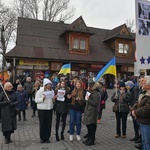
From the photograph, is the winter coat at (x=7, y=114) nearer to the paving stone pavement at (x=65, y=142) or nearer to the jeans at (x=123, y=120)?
the paving stone pavement at (x=65, y=142)

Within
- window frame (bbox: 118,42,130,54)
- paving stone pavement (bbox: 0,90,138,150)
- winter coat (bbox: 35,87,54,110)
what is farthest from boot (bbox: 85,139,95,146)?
window frame (bbox: 118,42,130,54)

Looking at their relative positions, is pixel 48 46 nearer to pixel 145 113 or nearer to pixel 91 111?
pixel 91 111

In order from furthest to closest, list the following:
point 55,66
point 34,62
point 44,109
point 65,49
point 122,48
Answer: point 122,48, point 65,49, point 55,66, point 34,62, point 44,109

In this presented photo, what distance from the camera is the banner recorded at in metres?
5.38

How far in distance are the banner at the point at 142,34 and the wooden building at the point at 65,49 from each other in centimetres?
1378

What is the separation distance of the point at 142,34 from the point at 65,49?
17726 mm

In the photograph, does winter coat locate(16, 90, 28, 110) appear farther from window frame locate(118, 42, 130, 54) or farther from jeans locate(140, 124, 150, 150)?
window frame locate(118, 42, 130, 54)

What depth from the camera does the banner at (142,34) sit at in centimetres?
538

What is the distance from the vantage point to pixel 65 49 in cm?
2289

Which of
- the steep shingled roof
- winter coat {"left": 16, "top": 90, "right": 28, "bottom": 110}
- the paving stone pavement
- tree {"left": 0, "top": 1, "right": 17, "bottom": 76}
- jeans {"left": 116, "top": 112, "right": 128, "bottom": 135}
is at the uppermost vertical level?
tree {"left": 0, "top": 1, "right": 17, "bottom": 76}

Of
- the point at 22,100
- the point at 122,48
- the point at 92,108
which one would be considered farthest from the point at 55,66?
the point at 92,108

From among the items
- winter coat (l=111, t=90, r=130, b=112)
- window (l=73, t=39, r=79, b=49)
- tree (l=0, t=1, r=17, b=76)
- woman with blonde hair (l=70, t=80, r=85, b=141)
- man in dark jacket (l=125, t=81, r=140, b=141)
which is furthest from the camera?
tree (l=0, t=1, r=17, b=76)

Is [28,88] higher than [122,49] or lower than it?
lower

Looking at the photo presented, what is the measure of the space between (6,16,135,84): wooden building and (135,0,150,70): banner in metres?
13.8
